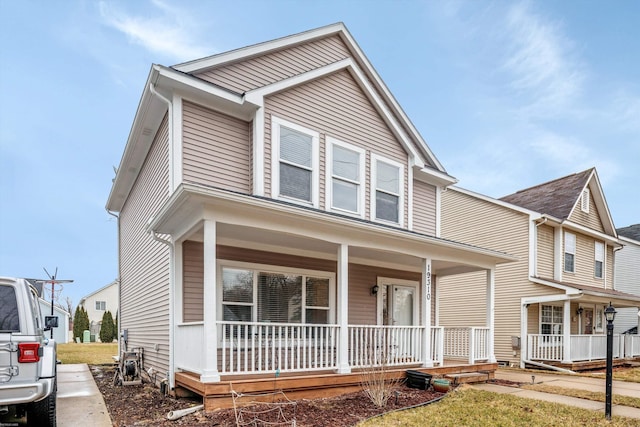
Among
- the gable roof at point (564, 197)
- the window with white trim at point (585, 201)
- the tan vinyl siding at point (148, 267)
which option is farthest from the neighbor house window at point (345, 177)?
the window with white trim at point (585, 201)

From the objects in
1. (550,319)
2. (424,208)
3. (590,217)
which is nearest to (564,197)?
(590,217)

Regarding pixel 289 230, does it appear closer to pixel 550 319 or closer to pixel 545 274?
pixel 545 274

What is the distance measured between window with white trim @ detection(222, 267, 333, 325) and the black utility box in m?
2.17

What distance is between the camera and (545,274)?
16.0 metres

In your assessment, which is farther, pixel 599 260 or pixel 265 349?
pixel 599 260

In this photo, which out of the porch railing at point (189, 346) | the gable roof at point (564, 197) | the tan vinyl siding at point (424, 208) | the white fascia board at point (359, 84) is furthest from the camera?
the gable roof at point (564, 197)

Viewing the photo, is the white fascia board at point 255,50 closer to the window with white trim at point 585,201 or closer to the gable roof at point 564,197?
the gable roof at point 564,197

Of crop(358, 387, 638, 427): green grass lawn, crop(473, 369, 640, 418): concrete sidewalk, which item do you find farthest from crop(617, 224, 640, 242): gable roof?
crop(358, 387, 638, 427): green grass lawn

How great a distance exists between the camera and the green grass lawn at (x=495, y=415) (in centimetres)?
618

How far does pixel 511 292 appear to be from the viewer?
52.8 ft

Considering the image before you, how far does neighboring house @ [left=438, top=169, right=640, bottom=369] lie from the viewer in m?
15.1

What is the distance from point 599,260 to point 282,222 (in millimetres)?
17249

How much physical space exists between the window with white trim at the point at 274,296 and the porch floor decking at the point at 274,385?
1.58 m

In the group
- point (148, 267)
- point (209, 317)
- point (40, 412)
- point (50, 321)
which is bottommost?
point (40, 412)
